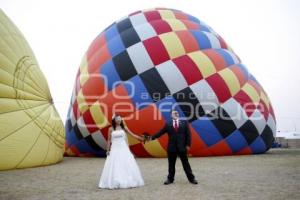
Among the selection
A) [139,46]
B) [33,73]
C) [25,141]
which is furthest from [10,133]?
[139,46]

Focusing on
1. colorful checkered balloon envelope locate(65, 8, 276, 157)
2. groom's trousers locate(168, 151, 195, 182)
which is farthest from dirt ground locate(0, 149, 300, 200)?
colorful checkered balloon envelope locate(65, 8, 276, 157)

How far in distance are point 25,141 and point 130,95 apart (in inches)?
138

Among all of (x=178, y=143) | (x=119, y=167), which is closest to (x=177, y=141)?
(x=178, y=143)

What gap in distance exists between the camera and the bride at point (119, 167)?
19.4 feet

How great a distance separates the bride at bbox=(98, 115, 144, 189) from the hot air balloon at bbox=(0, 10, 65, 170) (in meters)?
3.28

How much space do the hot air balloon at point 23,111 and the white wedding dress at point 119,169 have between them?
3333mm

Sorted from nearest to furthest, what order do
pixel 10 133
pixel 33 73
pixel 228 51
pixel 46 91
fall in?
pixel 10 133
pixel 33 73
pixel 46 91
pixel 228 51

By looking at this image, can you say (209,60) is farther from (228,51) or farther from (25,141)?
(25,141)

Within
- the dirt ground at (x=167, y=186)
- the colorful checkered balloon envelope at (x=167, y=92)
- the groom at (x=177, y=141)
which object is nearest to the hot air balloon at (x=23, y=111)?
the dirt ground at (x=167, y=186)

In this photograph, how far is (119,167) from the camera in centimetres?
609

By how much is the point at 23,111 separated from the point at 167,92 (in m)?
4.10

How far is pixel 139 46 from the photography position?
11883 millimetres

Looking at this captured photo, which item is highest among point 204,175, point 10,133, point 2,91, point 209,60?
point 209,60

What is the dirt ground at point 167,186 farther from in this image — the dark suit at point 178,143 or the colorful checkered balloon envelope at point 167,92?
the colorful checkered balloon envelope at point 167,92
